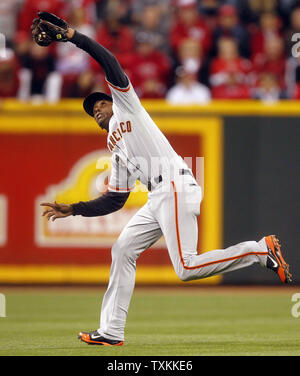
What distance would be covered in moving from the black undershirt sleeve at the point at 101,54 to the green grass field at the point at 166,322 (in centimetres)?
201

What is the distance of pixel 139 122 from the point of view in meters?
6.50

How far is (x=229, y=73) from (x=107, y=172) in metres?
2.52

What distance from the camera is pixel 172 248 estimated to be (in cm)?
643

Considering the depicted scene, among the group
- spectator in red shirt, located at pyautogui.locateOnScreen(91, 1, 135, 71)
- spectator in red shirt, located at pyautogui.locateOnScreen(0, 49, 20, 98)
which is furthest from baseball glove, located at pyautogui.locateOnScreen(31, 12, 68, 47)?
spectator in red shirt, located at pyautogui.locateOnScreen(91, 1, 135, 71)

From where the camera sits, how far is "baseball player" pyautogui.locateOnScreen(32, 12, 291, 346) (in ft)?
20.8

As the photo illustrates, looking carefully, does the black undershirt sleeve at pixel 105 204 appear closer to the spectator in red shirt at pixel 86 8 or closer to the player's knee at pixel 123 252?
the player's knee at pixel 123 252

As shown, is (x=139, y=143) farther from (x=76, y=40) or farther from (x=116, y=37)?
(x=116, y=37)

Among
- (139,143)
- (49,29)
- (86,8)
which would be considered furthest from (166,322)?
(86,8)

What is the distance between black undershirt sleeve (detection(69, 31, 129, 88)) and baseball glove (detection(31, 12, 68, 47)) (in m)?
0.09

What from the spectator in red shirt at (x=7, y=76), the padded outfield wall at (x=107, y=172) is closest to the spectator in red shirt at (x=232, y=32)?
the padded outfield wall at (x=107, y=172)
